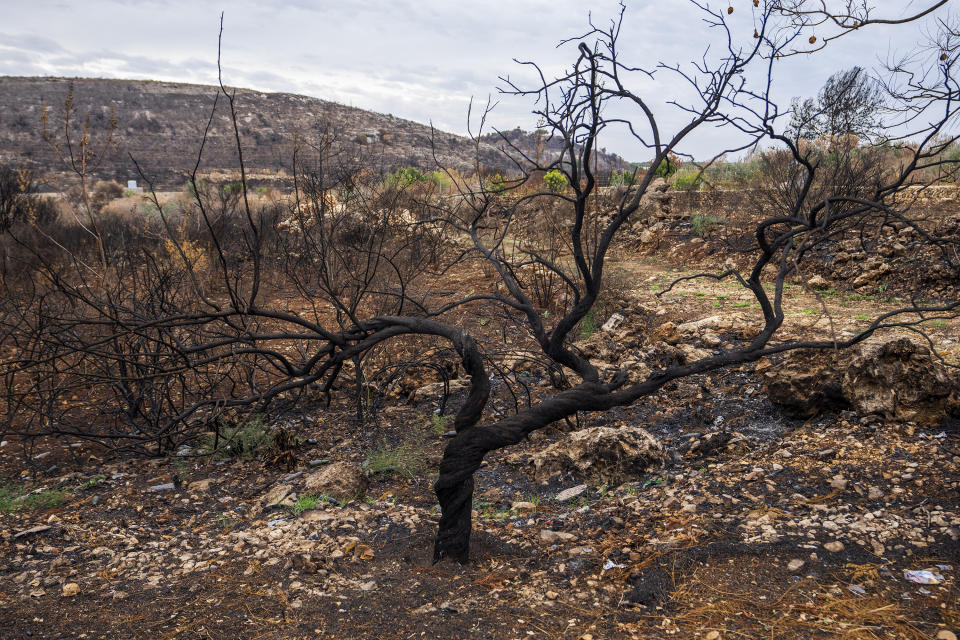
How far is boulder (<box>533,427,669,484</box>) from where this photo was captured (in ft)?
12.0

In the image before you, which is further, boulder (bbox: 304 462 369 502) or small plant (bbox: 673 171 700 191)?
small plant (bbox: 673 171 700 191)

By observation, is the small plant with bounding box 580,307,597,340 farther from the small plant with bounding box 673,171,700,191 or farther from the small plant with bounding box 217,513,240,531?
the small plant with bounding box 673,171,700,191

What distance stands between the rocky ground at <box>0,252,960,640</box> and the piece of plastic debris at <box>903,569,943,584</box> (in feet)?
0.06

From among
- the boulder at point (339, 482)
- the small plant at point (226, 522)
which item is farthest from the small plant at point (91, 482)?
the boulder at point (339, 482)

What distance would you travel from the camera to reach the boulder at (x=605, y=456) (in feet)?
12.0

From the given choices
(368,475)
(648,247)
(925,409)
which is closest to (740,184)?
A: (648,247)

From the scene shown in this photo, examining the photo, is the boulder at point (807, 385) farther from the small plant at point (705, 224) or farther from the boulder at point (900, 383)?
the small plant at point (705, 224)

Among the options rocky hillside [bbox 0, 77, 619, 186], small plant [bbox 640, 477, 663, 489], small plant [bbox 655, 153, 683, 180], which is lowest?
small plant [bbox 640, 477, 663, 489]

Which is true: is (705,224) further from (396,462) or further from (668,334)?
(396,462)

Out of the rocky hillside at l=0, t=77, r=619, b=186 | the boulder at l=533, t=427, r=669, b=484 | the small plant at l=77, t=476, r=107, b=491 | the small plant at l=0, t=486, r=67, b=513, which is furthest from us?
the rocky hillside at l=0, t=77, r=619, b=186

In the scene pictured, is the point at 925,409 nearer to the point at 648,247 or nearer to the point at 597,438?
the point at 597,438

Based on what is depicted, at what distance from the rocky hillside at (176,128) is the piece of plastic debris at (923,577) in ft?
102

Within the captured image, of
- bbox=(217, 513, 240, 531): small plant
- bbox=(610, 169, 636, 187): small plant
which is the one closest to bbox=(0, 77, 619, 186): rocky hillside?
bbox=(610, 169, 636, 187): small plant

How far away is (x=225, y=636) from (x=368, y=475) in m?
1.88
